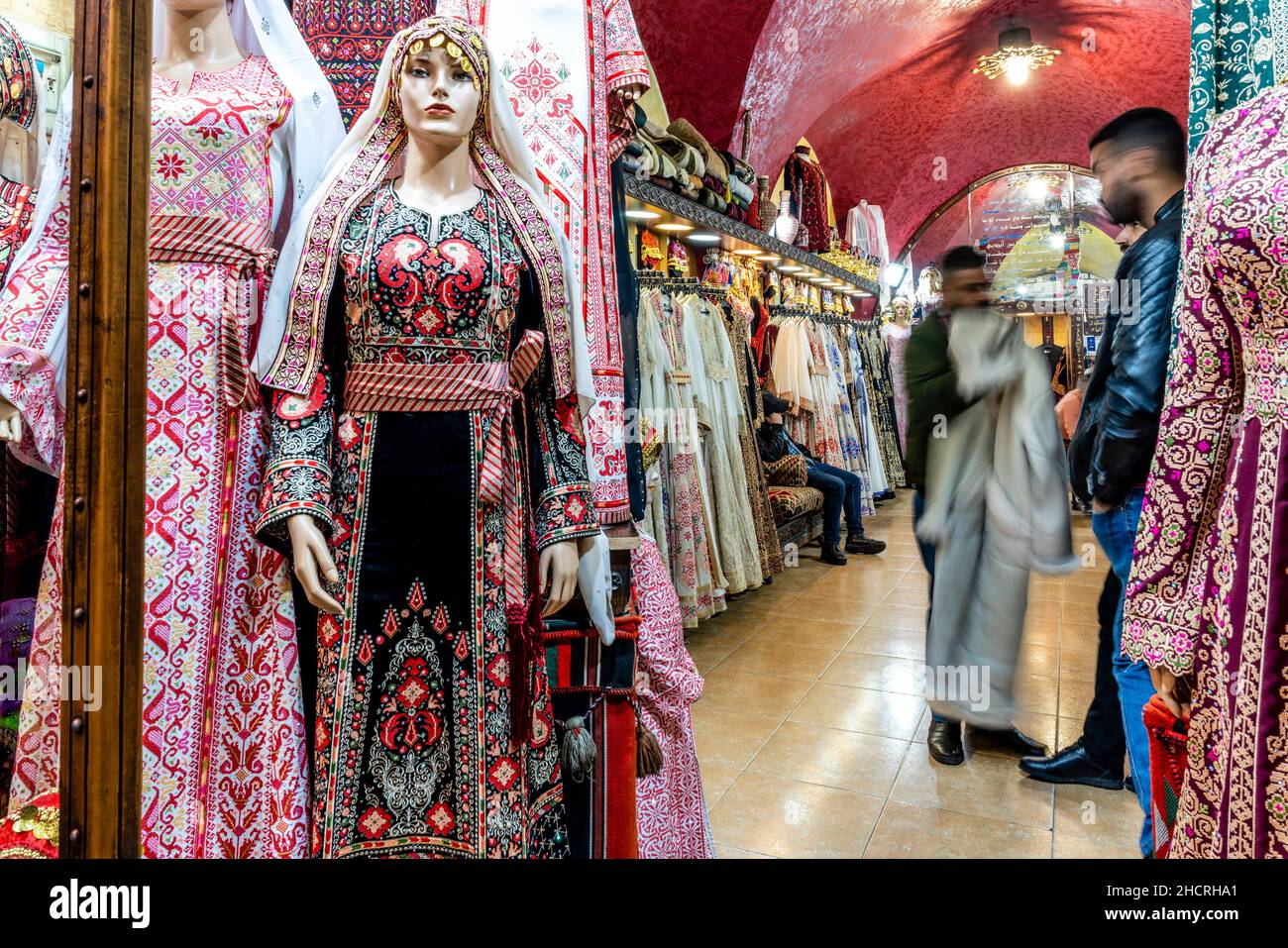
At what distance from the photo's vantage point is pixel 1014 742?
2.05m

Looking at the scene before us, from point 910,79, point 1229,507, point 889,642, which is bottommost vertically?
point 889,642

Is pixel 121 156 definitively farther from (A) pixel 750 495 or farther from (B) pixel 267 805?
(A) pixel 750 495

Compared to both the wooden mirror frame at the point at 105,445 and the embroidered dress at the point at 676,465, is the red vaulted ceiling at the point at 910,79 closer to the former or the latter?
the embroidered dress at the point at 676,465

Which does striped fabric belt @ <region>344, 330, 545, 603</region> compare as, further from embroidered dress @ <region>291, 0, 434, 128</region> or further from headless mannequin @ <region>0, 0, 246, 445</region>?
embroidered dress @ <region>291, 0, 434, 128</region>

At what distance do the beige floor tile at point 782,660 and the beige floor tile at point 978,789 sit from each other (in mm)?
610

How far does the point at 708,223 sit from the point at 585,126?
9.49 feet

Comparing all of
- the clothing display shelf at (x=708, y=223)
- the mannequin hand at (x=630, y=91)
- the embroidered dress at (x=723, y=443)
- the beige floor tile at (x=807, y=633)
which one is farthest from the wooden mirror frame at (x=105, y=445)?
the embroidered dress at (x=723, y=443)

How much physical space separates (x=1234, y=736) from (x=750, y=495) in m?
3.26

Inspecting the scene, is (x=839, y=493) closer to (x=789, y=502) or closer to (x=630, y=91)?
(x=789, y=502)

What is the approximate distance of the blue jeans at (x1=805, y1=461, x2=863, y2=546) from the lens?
465 cm

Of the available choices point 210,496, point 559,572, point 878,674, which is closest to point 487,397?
point 559,572

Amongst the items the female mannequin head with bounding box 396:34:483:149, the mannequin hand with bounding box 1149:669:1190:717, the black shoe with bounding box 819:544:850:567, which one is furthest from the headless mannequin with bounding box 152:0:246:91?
the black shoe with bounding box 819:544:850:567
